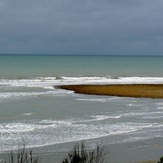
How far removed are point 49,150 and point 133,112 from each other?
35.3ft

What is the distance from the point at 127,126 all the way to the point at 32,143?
5.76 metres

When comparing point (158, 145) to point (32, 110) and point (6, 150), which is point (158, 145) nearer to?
point (6, 150)

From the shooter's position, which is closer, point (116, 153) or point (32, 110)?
point (116, 153)

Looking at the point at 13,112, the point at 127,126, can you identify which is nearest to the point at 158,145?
the point at 127,126

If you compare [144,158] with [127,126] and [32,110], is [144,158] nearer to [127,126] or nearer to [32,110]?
[127,126]

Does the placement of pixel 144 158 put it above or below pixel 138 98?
below

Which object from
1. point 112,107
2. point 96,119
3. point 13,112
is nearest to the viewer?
point 96,119

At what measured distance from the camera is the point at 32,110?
25.3m

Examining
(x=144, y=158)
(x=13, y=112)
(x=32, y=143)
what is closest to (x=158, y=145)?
(x=144, y=158)

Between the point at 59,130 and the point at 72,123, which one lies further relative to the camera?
the point at 72,123

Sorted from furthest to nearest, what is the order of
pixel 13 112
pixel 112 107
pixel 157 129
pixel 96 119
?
pixel 112 107 < pixel 13 112 < pixel 96 119 < pixel 157 129

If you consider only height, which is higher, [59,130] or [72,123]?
[72,123]

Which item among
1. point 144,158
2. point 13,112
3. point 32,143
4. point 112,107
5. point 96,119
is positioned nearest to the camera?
point 144,158

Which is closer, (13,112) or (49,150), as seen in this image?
(49,150)
